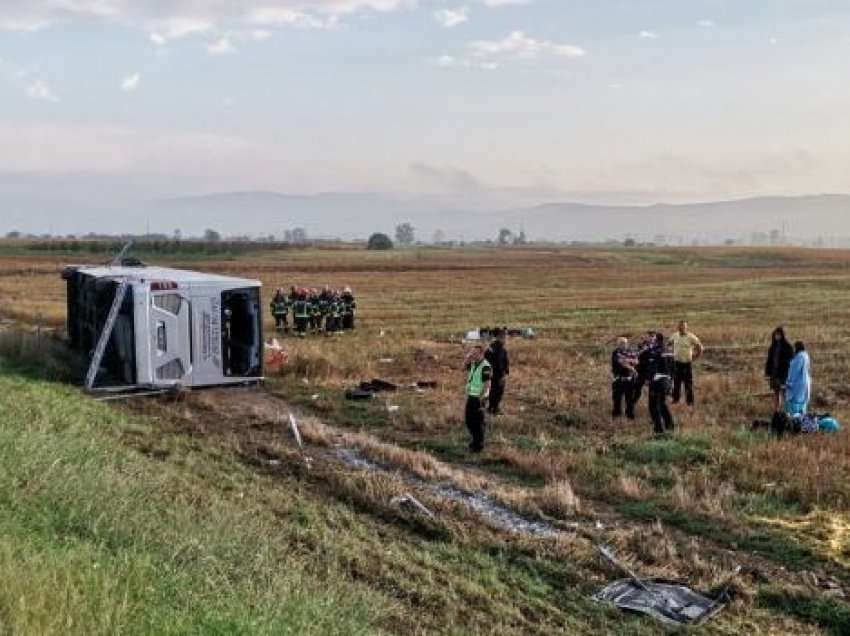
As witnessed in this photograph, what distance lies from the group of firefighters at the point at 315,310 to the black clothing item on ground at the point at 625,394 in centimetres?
1474

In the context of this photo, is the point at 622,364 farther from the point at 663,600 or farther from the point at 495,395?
the point at 663,600

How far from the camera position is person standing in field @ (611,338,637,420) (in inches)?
656

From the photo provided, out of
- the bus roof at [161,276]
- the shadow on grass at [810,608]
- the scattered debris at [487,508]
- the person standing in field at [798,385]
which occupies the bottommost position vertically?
the shadow on grass at [810,608]

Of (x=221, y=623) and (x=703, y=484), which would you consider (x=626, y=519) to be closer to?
(x=703, y=484)

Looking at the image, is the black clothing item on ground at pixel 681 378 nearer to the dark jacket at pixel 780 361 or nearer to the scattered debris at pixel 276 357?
the dark jacket at pixel 780 361

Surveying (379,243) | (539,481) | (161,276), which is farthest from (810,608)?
(379,243)

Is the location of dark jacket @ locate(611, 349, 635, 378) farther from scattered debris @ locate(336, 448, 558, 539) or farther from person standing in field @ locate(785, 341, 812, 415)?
scattered debris @ locate(336, 448, 558, 539)

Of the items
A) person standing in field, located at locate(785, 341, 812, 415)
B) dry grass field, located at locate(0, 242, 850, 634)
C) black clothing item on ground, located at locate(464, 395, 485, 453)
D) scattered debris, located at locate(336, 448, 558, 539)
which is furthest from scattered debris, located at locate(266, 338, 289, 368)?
person standing in field, located at locate(785, 341, 812, 415)

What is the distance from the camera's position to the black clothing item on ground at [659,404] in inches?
603

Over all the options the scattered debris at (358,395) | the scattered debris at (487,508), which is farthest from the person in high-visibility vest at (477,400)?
the scattered debris at (358,395)

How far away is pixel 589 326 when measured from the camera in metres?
33.9

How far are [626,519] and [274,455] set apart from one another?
16.0ft

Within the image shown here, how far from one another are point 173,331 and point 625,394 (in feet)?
27.0

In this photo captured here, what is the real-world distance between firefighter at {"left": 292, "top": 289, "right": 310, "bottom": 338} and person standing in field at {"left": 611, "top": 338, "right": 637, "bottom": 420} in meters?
14.8
